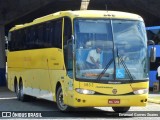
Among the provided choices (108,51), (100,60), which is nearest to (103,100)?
(100,60)

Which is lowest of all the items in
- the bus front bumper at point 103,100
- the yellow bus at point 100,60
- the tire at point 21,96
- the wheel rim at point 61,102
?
the tire at point 21,96

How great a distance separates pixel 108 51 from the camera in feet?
50.7

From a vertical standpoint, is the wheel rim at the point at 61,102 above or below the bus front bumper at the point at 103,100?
below

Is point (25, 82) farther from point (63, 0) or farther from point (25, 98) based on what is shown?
point (63, 0)

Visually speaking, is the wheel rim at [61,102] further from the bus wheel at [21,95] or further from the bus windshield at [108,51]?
the bus wheel at [21,95]

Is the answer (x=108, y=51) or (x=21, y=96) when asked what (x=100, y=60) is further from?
(x=21, y=96)

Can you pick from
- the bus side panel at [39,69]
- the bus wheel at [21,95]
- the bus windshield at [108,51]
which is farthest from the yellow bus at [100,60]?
the bus wheel at [21,95]

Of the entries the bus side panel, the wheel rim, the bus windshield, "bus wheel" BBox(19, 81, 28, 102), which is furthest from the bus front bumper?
"bus wheel" BBox(19, 81, 28, 102)

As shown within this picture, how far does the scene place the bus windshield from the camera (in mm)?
15305

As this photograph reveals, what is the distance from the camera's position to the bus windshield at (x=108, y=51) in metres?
15.3

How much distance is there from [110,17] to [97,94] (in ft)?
8.17

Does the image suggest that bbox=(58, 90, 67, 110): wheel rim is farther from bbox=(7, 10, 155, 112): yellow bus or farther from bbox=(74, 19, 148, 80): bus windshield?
bbox=(74, 19, 148, 80): bus windshield

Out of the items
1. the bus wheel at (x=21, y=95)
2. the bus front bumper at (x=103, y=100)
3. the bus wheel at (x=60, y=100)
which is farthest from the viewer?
the bus wheel at (x=21, y=95)

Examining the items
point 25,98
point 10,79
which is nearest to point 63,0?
point 10,79
